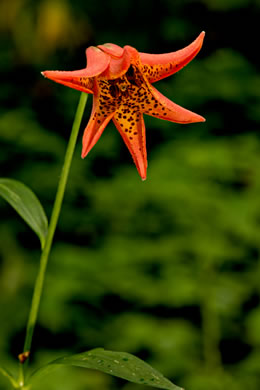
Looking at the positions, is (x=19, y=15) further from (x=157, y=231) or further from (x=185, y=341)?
(x=185, y=341)

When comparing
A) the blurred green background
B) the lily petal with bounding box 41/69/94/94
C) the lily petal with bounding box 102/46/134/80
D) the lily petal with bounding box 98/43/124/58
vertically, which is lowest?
the blurred green background

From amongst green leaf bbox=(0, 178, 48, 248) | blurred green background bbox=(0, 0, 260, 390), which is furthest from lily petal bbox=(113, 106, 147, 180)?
blurred green background bbox=(0, 0, 260, 390)

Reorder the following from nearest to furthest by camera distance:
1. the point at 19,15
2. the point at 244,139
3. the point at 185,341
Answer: the point at 185,341 → the point at 244,139 → the point at 19,15

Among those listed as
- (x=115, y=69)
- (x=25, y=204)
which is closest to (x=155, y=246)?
(x=25, y=204)

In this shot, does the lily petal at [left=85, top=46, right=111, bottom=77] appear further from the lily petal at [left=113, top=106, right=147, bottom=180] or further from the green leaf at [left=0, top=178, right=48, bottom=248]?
the green leaf at [left=0, top=178, right=48, bottom=248]

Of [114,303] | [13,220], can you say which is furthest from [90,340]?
[13,220]

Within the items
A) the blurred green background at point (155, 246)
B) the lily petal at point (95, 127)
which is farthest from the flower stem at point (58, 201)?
the blurred green background at point (155, 246)
